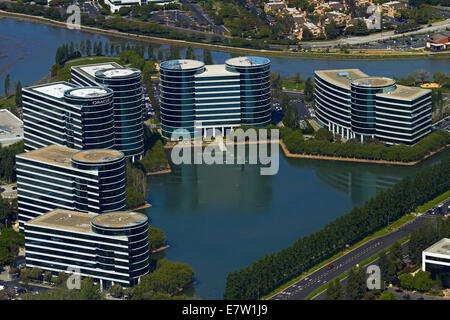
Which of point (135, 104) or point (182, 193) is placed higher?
point (135, 104)

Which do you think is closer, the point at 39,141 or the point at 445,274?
the point at 445,274

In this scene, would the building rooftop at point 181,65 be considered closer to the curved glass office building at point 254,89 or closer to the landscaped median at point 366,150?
the curved glass office building at point 254,89

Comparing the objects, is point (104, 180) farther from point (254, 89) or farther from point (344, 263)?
point (254, 89)

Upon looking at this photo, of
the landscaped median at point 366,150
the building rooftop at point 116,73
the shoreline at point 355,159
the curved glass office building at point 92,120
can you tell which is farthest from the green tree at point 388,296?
the building rooftop at point 116,73

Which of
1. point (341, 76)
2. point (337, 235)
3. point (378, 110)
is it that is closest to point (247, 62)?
point (341, 76)

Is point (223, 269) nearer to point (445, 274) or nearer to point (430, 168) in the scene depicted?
point (445, 274)

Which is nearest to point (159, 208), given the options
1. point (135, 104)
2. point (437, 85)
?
point (135, 104)
